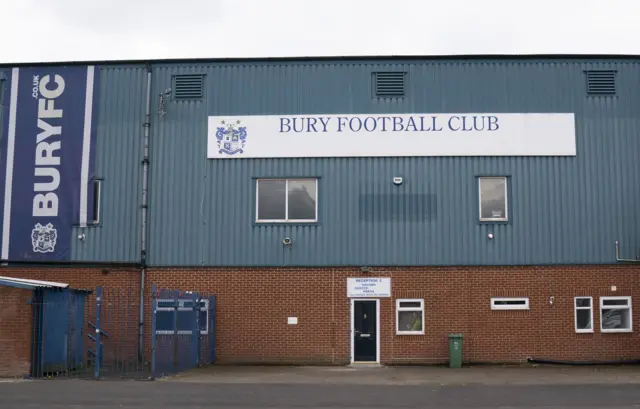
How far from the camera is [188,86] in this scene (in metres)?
25.1

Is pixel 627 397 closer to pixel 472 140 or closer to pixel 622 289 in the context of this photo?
pixel 622 289

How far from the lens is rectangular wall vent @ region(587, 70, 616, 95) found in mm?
24703

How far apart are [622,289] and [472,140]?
19.9ft

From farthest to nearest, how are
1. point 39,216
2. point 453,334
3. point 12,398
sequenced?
1. point 39,216
2. point 453,334
3. point 12,398

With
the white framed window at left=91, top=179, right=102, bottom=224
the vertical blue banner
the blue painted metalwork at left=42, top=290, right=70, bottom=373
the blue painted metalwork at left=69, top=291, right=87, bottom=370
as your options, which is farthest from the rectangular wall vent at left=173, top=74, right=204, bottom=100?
the blue painted metalwork at left=42, top=290, right=70, bottom=373

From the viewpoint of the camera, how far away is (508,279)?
23.8 meters

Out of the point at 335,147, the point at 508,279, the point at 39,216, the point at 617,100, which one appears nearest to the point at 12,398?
the point at 39,216

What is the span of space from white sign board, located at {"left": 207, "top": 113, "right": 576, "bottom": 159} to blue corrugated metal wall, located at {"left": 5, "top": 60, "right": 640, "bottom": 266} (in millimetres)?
265

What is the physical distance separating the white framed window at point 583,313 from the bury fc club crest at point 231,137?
10.7 meters

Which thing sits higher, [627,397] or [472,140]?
[472,140]

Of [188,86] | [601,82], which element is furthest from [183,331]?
[601,82]

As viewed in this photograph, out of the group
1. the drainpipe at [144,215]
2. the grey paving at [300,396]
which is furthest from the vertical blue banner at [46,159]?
the grey paving at [300,396]

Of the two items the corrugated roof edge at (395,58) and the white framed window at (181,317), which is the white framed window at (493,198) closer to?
the corrugated roof edge at (395,58)

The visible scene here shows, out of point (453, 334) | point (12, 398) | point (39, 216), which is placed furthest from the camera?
point (39, 216)
